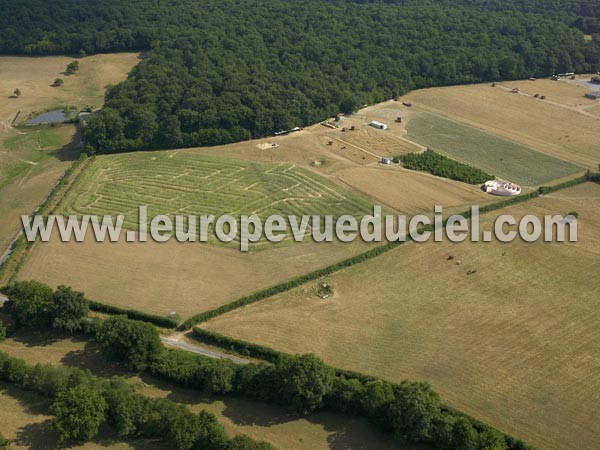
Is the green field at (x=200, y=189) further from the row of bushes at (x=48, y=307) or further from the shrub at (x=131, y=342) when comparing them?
the shrub at (x=131, y=342)

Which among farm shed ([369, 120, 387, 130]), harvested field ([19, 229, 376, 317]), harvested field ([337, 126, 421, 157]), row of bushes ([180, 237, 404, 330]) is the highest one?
farm shed ([369, 120, 387, 130])

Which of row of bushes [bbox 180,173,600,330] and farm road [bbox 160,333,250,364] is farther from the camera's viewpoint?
row of bushes [bbox 180,173,600,330]

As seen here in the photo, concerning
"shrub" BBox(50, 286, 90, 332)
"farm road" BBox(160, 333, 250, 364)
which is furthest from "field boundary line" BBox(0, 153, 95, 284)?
"farm road" BBox(160, 333, 250, 364)

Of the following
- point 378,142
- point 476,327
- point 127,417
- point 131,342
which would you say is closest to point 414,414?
point 476,327

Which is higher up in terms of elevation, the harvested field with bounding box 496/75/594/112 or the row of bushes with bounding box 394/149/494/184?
the harvested field with bounding box 496/75/594/112

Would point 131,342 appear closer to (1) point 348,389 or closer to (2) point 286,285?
(2) point 286,285

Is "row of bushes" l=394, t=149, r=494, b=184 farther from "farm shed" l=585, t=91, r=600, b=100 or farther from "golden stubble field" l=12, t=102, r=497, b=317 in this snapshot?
"farm shed" l=585, t=91, r=600, b=100

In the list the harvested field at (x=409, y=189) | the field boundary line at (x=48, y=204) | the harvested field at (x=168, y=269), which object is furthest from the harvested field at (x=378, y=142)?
the field boundary line at (x=48, y=204)
